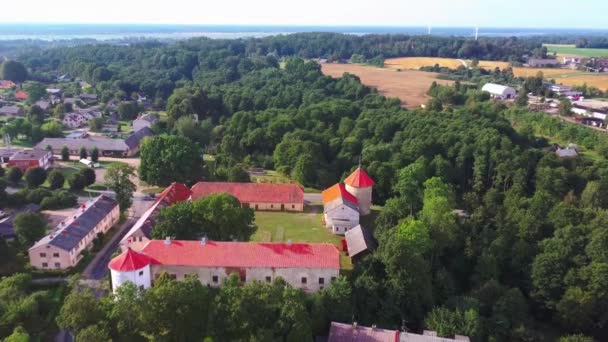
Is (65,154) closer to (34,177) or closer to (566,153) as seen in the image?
(34,177)

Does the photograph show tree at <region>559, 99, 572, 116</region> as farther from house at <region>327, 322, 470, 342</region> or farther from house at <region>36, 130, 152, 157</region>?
house at <region>36, 130, 152, 157</region>

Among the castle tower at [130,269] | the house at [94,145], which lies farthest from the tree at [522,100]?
the castle tower at [130,269]

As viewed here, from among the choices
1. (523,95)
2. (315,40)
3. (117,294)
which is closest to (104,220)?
(117,294)

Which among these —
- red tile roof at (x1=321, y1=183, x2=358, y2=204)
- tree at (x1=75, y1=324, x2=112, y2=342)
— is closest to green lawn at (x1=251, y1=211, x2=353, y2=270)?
red tile roof at (x1=321, y1=183, x2=358, y2=204)

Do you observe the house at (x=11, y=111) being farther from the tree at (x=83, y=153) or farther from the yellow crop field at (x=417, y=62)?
the yellow crop field at (x=417, y=62)

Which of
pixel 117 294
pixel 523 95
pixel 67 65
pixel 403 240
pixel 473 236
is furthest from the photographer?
pixel 67 65

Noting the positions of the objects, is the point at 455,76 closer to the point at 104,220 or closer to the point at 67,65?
the point at 104,220
